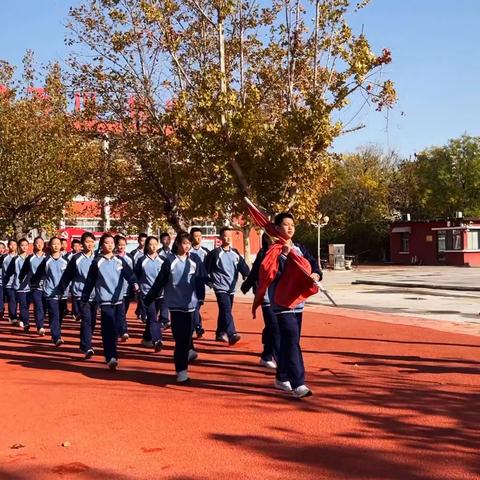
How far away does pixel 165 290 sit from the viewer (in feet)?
28.0

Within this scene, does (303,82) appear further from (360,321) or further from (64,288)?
(64,288)

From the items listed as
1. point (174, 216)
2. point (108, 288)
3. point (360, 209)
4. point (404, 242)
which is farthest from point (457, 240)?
point (108, 288)

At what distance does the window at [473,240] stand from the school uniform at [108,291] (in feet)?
124

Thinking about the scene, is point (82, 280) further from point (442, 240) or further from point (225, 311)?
→ point (442, 240)

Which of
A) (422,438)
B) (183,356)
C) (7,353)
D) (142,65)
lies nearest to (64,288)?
(7,353)

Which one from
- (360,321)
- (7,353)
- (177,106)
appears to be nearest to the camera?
(7,353)

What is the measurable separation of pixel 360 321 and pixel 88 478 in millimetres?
9931

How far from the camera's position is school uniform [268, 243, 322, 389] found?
23.2ft

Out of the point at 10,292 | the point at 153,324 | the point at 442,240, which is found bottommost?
the point at 153,324

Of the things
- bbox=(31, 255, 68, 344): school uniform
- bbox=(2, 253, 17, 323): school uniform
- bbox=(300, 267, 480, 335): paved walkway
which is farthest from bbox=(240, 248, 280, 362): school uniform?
bbox=(2, 253, 17, 323): school uniform

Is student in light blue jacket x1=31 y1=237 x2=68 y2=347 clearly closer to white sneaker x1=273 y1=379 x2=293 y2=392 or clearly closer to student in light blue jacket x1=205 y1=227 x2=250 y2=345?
student in light blue jacket x1=205 y1=227 x2=250 y2=345

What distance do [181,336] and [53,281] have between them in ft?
15.3

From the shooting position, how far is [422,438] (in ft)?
18.4

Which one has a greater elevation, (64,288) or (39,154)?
(39,154)
